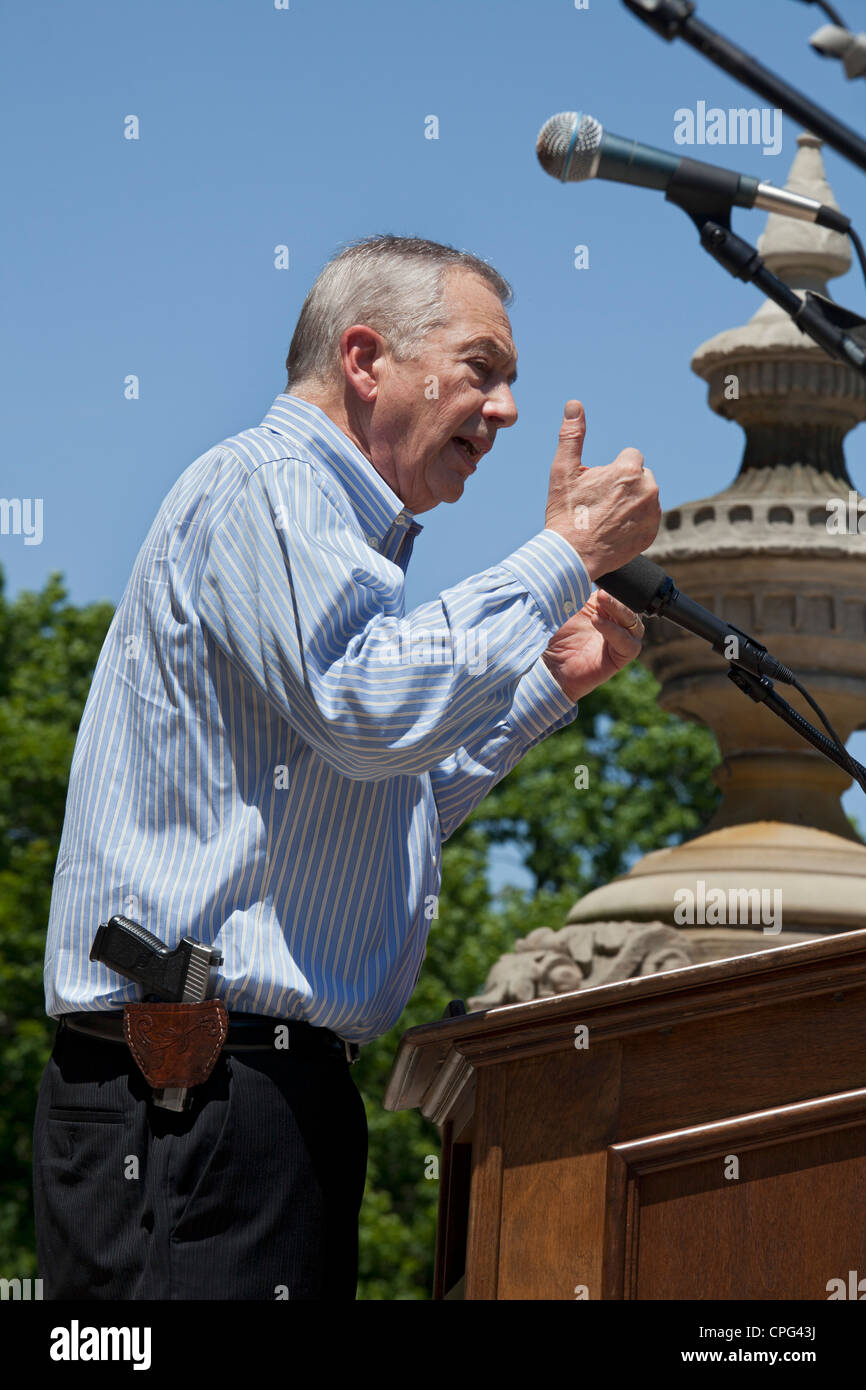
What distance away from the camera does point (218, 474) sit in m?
2.55

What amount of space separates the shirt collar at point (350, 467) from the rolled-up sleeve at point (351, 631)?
0.37 feet

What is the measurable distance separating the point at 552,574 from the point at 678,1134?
2.53 feet

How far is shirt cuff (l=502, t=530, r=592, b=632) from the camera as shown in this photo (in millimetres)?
2529

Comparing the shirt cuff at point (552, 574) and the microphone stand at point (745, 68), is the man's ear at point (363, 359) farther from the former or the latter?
the microphone stand at point (745, 68)

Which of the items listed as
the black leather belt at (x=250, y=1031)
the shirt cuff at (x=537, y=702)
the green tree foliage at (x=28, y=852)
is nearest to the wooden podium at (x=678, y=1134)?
the black leather belt at (x=250, y=1031)

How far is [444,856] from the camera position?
23.5 metres

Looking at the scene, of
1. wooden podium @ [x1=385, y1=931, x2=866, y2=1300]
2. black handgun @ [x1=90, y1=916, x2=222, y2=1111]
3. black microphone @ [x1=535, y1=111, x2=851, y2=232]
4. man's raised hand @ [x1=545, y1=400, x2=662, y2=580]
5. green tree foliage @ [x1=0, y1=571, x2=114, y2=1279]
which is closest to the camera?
black handgun @ [x1=90, y1=916, x2=222, y2=1111]

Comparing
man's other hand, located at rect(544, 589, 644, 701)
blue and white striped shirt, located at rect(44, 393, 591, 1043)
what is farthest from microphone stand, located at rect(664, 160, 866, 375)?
blue and white striped shirt, located at rect(44, 393, 591, 1043)

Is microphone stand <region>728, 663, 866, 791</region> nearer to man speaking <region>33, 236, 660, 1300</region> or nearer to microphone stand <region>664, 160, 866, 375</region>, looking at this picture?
man speaking <region>33, 236, 660, 1300</region>

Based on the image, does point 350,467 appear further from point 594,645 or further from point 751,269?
point 751,269

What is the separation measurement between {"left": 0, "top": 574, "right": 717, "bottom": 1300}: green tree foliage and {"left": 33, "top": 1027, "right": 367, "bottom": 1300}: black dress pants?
12012mm

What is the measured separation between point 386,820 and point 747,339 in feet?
15.7

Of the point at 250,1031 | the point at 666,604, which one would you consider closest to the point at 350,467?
the point at 666,604

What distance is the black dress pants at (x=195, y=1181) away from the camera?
236 centimetres
